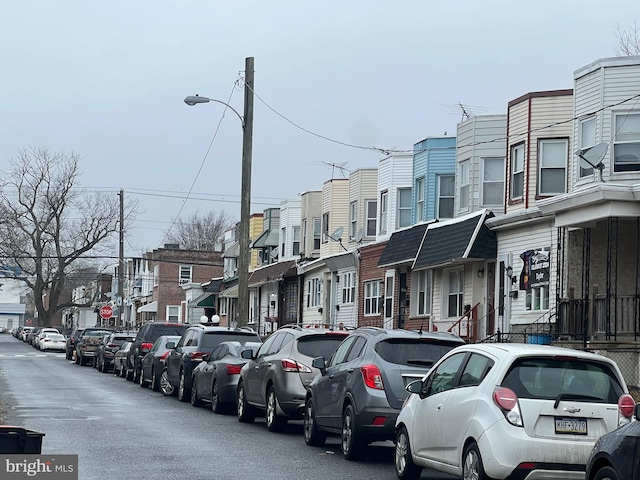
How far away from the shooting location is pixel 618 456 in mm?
8633

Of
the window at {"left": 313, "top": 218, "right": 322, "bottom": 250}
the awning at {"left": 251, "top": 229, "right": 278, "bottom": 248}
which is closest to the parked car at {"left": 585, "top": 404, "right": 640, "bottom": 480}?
the window at {"left": 313, "top": 218, "right": 322, "bottom": 250}

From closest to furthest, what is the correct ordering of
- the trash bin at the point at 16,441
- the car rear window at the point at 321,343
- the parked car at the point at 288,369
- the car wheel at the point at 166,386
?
the trash bin at the point at 16,441 → the parked car at the point at 288,369 → the car rear window at the point at 321,343 → the car wheel at the point at 166,386

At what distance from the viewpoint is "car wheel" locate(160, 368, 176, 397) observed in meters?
27.7

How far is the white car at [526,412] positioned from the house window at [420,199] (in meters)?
25.8

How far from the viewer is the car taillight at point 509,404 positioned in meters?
10.6

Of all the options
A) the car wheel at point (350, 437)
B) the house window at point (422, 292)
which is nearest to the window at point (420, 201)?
the house window at point (422, 292)

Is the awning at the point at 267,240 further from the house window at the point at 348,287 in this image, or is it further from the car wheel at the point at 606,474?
the car wheel at the point at 606,474

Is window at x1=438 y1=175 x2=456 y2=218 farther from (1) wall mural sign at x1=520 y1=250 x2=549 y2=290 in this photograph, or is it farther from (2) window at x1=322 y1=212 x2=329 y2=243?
(2) window at x1=322 y1=212 x2=329 y2=243

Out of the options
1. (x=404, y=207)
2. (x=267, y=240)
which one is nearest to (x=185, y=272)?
(x=267, y=240)

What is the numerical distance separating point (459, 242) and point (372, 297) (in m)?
10.2

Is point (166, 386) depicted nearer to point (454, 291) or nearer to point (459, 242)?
point (459, 242)

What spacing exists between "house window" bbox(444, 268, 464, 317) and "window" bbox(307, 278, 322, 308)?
14.5 meters

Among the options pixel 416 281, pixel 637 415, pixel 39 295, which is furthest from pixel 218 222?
pixel 637 415

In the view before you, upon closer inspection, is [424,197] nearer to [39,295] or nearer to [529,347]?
[529,347]
